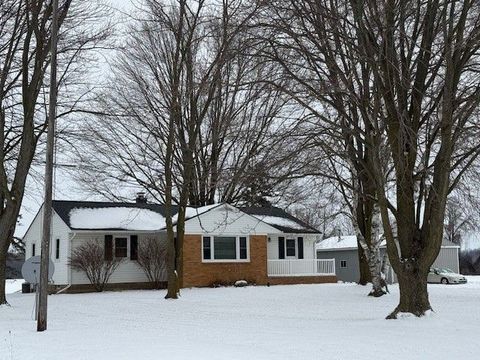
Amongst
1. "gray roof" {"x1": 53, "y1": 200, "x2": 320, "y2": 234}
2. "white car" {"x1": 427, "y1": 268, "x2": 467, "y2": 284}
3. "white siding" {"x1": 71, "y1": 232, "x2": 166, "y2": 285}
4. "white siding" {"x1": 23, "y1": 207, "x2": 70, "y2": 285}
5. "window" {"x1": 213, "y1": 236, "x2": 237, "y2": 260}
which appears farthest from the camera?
"white car" {"x1": 427, "y1": 268, "x2": 467, "y2": 284}

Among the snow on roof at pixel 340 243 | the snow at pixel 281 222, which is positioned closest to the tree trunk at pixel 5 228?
the snow at pixel 281 222

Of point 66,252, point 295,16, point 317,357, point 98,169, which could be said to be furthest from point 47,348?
point 98,169

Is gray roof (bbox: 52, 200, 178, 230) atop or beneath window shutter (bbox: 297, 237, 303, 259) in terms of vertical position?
atop

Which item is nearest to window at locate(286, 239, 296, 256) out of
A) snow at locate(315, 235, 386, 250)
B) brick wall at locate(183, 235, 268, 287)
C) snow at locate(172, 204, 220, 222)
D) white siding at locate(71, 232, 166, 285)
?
brick wall at locate(183, 235, 268, 287)

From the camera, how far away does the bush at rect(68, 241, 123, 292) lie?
31531 mm

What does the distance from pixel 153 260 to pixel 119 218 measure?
3142 millimetres

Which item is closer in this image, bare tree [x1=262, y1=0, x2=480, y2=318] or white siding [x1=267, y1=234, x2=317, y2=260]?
bare tree [x1=262, y1=0, x2=480, y2=318]

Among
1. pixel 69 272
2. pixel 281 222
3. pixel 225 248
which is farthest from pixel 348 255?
pixel 69 272

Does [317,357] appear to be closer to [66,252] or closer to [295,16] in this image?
[295,16]

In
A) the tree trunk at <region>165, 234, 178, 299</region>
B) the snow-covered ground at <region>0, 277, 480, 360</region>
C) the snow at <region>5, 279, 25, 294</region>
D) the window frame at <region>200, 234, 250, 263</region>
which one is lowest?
the snow at <region>5, 279, 25, 294</region>

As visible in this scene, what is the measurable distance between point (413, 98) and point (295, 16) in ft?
11.3

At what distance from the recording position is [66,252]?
106ft

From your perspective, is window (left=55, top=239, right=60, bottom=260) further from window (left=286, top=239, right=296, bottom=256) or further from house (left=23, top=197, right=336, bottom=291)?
window (left=286, top=239, right=296, bottom=256)

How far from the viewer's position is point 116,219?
34500mm
